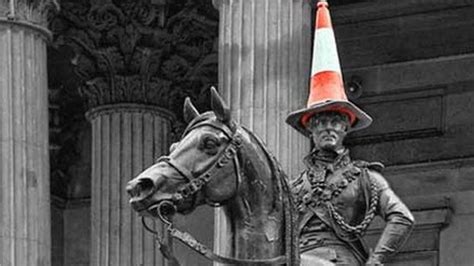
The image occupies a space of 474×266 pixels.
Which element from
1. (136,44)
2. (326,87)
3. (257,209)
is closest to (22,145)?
(136,44)

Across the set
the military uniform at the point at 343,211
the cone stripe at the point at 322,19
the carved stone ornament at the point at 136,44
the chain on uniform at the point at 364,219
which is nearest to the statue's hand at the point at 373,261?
the military uniform at the point at 343,211

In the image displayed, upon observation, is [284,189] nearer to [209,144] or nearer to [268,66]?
[209,144]

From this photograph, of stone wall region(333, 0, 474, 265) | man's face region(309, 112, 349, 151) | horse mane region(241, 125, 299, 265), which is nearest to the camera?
horse mane region(241, 125, 299, 265)

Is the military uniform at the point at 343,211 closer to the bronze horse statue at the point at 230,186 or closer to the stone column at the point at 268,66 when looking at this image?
the bronze horse statue at the point at 230,186

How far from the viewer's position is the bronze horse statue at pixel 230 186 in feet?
64.4

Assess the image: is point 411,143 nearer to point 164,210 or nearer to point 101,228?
point 101,228

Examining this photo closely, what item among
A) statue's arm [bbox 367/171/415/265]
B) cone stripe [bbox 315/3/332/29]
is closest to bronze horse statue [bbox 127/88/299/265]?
statue's arm [bbox 367/171/415/265]

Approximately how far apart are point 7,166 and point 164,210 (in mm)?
15666

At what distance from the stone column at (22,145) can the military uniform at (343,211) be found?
43.9ft

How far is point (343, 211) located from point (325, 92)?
3.12ft

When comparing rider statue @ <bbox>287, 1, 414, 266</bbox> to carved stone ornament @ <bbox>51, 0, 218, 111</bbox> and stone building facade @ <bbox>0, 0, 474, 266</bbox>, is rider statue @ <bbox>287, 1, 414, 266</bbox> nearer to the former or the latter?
stone building facade @ <bbox>0, 0, 474, 266</bbox>

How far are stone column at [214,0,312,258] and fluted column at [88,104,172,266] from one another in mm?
6699

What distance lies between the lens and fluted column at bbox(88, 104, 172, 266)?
41.1 meters

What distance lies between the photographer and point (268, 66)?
3397 cm
